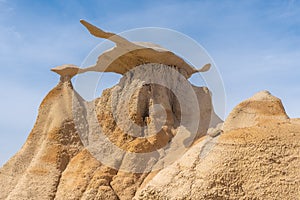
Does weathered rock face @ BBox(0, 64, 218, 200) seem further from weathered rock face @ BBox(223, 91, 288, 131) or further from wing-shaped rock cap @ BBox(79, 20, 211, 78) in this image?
weathered rock face @ BBox(223, 91, 288, 131)

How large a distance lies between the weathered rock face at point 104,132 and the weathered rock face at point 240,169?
6013mm

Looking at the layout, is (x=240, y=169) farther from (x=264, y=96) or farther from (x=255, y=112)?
(x=264, y=96)

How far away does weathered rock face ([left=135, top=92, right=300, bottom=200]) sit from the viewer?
614 centimetres

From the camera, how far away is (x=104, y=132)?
1482 centimetres

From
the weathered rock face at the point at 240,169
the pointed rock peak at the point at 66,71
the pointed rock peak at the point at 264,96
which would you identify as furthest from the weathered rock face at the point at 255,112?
the pointed rock peak at the point at 66,71

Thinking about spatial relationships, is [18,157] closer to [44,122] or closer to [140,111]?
[44,122]

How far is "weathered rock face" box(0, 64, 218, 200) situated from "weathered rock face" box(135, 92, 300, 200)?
19.7 ft

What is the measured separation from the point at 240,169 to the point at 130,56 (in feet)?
29.3

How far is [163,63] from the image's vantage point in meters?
14.7

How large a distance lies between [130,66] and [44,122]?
4024 millimetres

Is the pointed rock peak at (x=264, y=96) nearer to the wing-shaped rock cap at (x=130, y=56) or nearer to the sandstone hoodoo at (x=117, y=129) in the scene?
the sandstone hoodoo at (x=117, y=129)

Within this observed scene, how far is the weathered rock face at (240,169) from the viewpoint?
614 centimetres

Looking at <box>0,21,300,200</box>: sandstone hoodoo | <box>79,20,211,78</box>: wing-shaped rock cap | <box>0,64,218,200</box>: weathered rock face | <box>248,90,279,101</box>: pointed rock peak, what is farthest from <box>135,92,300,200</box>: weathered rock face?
<box>79,20,211,78</box>: wing-shaped rock cap

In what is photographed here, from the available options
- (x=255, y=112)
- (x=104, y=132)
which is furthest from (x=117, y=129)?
(x=255, y=112)
